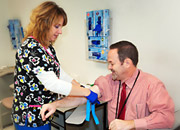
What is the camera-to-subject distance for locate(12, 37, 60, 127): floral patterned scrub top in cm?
126

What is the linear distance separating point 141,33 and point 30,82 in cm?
120

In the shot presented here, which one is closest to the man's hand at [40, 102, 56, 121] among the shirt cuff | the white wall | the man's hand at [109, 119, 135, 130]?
the man's hand at [109, 119, 135, 130]

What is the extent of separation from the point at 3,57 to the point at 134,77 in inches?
129

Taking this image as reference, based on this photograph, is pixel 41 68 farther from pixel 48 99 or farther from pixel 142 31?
pixel 142 31

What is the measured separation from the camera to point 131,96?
1.44 m

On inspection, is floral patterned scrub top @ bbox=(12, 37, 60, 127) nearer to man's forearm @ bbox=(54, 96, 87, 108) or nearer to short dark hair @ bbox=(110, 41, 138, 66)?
man's forearm @ bbox=(54, 96, 87, 108)

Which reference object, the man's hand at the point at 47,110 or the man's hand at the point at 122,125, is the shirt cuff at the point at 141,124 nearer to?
the man's hand at the point at 122,125

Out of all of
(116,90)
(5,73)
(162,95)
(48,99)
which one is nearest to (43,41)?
(48,99)

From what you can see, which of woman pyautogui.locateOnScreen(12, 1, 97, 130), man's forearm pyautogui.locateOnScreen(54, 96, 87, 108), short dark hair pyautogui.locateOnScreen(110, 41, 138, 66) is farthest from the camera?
man's forearm pyautogui.locateOnScreen(54, 96, 87, 108)

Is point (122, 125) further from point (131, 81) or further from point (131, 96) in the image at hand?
point (131, 81)

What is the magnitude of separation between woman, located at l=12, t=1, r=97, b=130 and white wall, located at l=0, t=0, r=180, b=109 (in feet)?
2.66

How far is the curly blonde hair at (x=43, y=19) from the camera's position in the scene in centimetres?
130

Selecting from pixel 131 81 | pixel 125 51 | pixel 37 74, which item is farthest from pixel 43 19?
pixel 131 81

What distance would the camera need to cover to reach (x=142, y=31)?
72.6 inches
